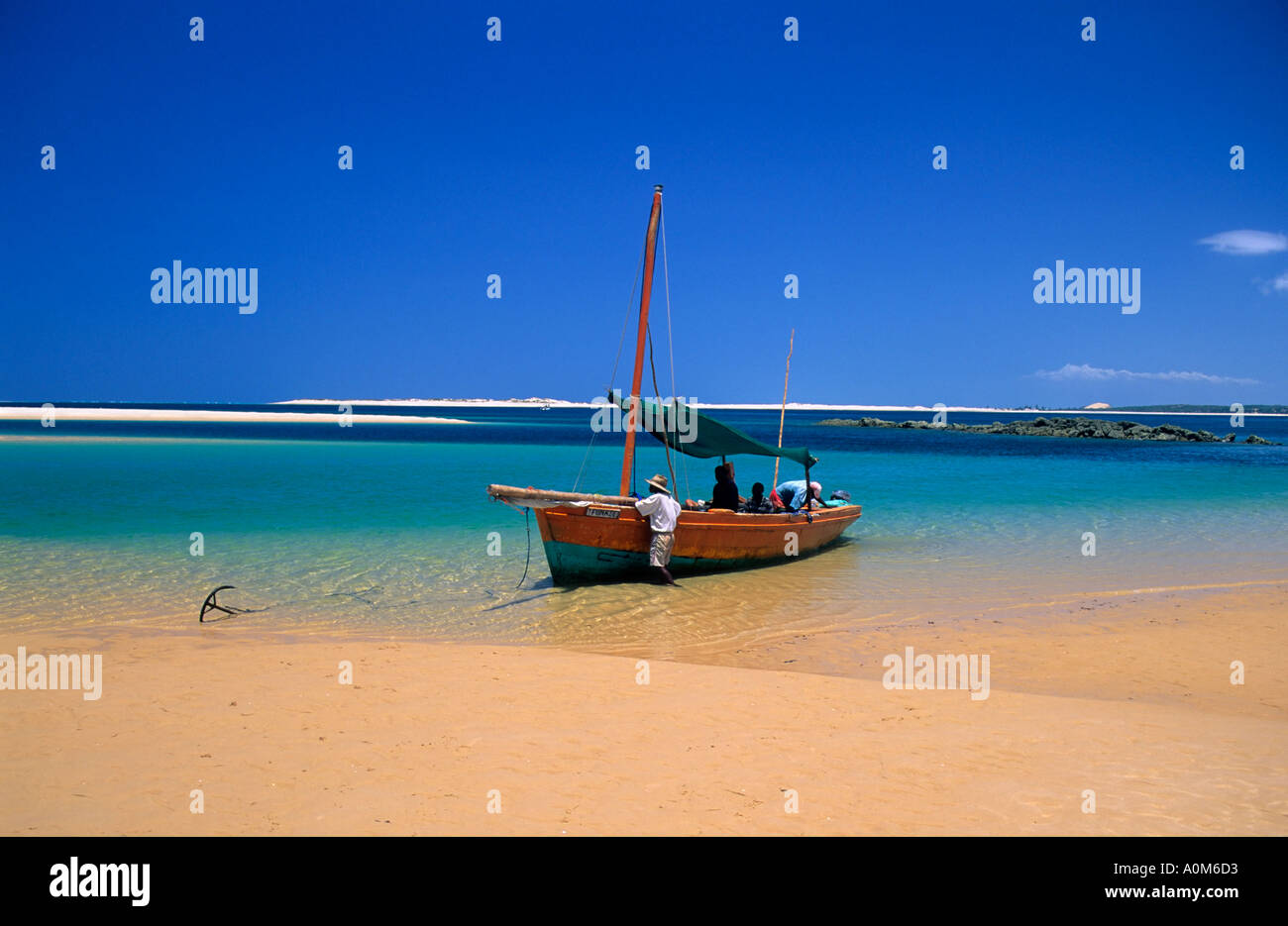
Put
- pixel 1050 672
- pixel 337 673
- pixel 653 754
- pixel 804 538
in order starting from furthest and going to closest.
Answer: pixel 804 538 → pixel 1050 672 → pixel 337 673 → pixel 653 754

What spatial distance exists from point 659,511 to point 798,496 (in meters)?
5.73

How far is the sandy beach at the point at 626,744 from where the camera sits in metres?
4.53

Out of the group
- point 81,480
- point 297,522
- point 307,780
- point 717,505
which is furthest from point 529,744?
point 81,480

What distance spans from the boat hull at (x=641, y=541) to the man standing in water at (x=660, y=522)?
16 centimetres

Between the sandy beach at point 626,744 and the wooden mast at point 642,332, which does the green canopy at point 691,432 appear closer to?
the wooden mast at point 642,332

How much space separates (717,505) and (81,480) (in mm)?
22806

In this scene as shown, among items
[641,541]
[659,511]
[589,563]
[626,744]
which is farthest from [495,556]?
[626,744]

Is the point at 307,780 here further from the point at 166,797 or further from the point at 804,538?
the point at 804,538

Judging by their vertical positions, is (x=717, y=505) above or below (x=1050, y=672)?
above

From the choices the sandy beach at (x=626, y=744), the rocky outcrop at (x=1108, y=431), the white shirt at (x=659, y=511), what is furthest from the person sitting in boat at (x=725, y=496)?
the rocky outcrop at (x=1108, y=431)

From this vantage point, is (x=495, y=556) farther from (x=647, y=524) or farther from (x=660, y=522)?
(x=660, y=522)

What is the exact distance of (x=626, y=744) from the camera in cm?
575

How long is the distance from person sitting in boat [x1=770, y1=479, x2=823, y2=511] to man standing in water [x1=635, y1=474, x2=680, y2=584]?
396 centimetres
